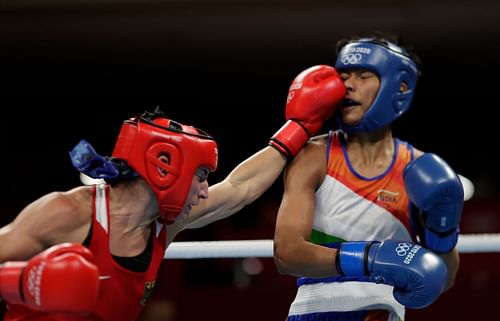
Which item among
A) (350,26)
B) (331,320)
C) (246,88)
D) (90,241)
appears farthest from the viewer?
(246,88)

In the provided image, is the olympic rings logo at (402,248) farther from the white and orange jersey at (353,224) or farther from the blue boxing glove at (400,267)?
the white and orange jersey at (353,224)

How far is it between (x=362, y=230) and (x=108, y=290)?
2.80 feet

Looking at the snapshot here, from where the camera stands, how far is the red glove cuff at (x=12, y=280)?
1.71 m

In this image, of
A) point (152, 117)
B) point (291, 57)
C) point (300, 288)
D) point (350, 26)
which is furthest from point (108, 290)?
point (291, 57)

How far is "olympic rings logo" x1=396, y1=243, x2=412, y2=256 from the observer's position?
2.14 meters

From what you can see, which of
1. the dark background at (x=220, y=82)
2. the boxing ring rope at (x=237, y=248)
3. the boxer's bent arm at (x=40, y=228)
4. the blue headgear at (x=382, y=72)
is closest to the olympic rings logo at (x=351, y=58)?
the blue headgear at (x=382, y=72)

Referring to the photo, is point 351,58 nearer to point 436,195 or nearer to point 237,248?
point 436,195

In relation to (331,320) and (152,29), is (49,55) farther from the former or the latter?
(331,320)

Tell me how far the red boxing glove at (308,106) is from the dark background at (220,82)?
2.35 metres

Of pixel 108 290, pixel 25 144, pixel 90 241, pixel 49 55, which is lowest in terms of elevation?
pixel 25 144

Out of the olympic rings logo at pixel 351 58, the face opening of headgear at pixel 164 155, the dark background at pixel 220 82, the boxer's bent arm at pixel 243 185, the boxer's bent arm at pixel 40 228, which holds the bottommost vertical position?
the dark background at pixel 220 82

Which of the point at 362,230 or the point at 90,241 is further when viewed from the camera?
the point at 362,230

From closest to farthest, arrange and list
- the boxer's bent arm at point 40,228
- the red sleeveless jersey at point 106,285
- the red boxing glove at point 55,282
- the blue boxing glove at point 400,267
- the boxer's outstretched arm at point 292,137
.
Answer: the red boxing glove at point 55,282 → the boxer's bent arm at point 40,228 → the red sleeveless jersey at point 106,285 → the blue boxing glove at point 400,267 → the boxer's outstretched arm at point 292,137

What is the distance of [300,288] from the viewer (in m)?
2.44
